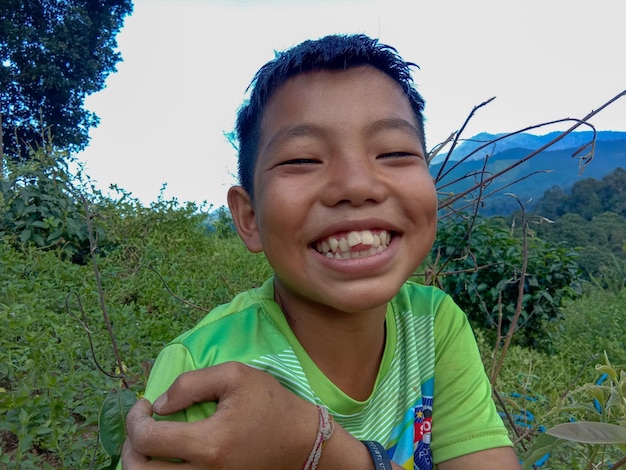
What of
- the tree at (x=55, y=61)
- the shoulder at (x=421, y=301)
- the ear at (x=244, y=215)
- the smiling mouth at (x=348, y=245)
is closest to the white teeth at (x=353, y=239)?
the smiling mouth at (x=348, y=245)

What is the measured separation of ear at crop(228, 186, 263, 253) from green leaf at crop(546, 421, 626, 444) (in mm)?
686

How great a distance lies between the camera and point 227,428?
0.73 meters

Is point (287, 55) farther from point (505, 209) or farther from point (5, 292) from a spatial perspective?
point (505, 209)

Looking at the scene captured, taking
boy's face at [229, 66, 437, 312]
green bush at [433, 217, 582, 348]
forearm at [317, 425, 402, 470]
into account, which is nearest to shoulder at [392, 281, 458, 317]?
boy's face at [229, 66, 437, 312]

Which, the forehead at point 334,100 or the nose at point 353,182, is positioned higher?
the forehead at point 334,100

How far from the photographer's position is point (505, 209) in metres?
7.40

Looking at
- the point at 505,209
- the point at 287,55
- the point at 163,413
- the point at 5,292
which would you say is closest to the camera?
the point at 163,413

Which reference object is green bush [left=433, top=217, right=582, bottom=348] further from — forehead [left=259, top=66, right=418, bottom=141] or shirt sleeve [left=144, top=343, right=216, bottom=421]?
shirt sleeve [left=144, top=343, right=216, bottom=421]

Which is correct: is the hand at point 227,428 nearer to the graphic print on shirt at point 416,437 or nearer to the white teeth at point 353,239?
the white teeth at point 353,239

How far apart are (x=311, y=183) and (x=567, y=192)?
7.98m

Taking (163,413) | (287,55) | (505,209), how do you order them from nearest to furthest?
(163,413), (287,55), (505,209)

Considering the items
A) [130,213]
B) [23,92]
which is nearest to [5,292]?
[130,213]

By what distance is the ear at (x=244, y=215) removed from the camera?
120 cm

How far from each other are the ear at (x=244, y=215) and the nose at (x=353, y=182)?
265 millimetres
